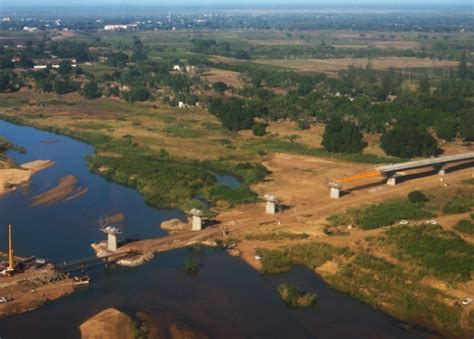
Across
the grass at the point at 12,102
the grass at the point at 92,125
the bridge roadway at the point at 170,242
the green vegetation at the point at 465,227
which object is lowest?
the grass at the point at 92,125

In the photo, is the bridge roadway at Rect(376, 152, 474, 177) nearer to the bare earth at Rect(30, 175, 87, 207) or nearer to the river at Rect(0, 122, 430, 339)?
the river at Rect(0, 122, 430, 339)

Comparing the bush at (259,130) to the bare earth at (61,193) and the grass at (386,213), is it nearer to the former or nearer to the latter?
the bare earth at (61,193)

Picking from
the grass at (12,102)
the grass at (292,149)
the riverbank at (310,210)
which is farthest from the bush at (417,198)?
the grass at (12,102)

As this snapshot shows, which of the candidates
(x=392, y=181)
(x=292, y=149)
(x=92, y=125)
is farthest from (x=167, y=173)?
(x=92, y=125)

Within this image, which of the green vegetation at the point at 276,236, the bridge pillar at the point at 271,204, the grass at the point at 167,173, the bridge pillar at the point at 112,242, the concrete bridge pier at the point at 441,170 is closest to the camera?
the bridge pillar at the point at 112,242

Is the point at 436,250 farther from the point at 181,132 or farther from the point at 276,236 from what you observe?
the point at 181,132

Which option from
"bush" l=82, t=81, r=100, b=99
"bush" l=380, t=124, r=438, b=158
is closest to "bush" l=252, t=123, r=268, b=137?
"bush" l=380, t=124, r=438, b=158
